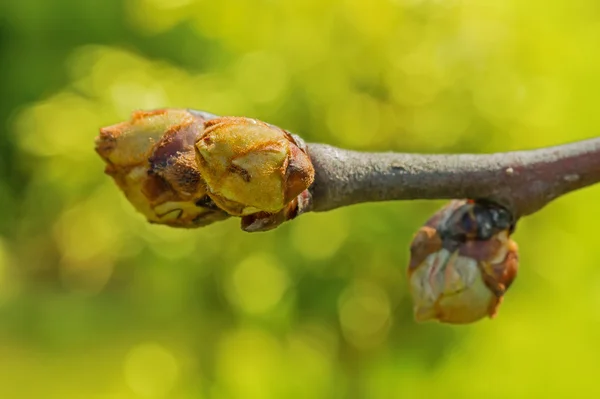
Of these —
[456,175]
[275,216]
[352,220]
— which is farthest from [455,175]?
[352,220]

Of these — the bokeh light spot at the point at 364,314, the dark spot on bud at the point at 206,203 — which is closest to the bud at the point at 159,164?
the dark spot on bud at the point at 206,203

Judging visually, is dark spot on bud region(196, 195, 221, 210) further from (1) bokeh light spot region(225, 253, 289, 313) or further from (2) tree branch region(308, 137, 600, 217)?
(1) bokeh light spot region(225, 253, 289, 313)

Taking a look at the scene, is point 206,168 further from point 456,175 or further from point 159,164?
point 456,175

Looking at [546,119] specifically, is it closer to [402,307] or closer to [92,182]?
[402,307]

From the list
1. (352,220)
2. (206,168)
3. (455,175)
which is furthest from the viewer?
(352,220)

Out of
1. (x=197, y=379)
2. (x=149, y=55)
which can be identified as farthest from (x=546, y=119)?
(x=149, y=55)

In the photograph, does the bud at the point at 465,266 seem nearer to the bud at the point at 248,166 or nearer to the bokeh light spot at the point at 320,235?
the bud at the point at 248,166
